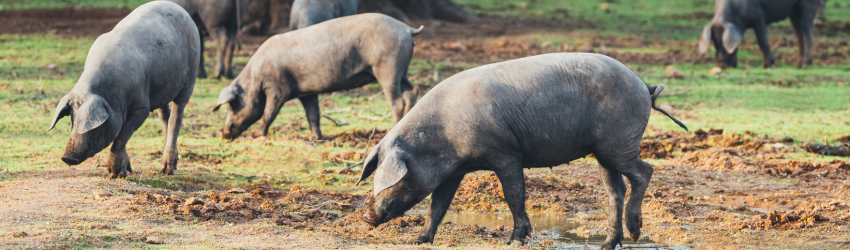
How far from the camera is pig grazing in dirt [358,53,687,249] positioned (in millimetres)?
5574

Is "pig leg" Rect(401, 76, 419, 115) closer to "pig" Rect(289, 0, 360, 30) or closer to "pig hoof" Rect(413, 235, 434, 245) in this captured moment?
"pig" Rect(289, 0, 360, 30)

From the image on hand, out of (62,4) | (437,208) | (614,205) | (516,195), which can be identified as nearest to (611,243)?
→ (614,205)

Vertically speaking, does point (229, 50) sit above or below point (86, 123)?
below

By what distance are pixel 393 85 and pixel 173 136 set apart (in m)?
2.72

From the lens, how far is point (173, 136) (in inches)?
317

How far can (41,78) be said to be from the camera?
532 inches

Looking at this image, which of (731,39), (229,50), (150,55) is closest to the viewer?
(150,55)

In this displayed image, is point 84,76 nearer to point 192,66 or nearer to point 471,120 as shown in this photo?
point 192,66

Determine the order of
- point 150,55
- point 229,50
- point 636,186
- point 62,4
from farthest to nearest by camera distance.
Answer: point 62,4 → point 229,50 → point 150,55 → point 636,186

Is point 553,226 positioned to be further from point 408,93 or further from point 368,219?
point 408,93

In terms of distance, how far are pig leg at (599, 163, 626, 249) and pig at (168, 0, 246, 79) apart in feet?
30.5

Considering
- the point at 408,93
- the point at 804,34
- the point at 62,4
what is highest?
the point at 408,93

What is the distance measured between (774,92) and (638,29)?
895cm

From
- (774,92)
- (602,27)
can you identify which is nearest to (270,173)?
(774,92)
